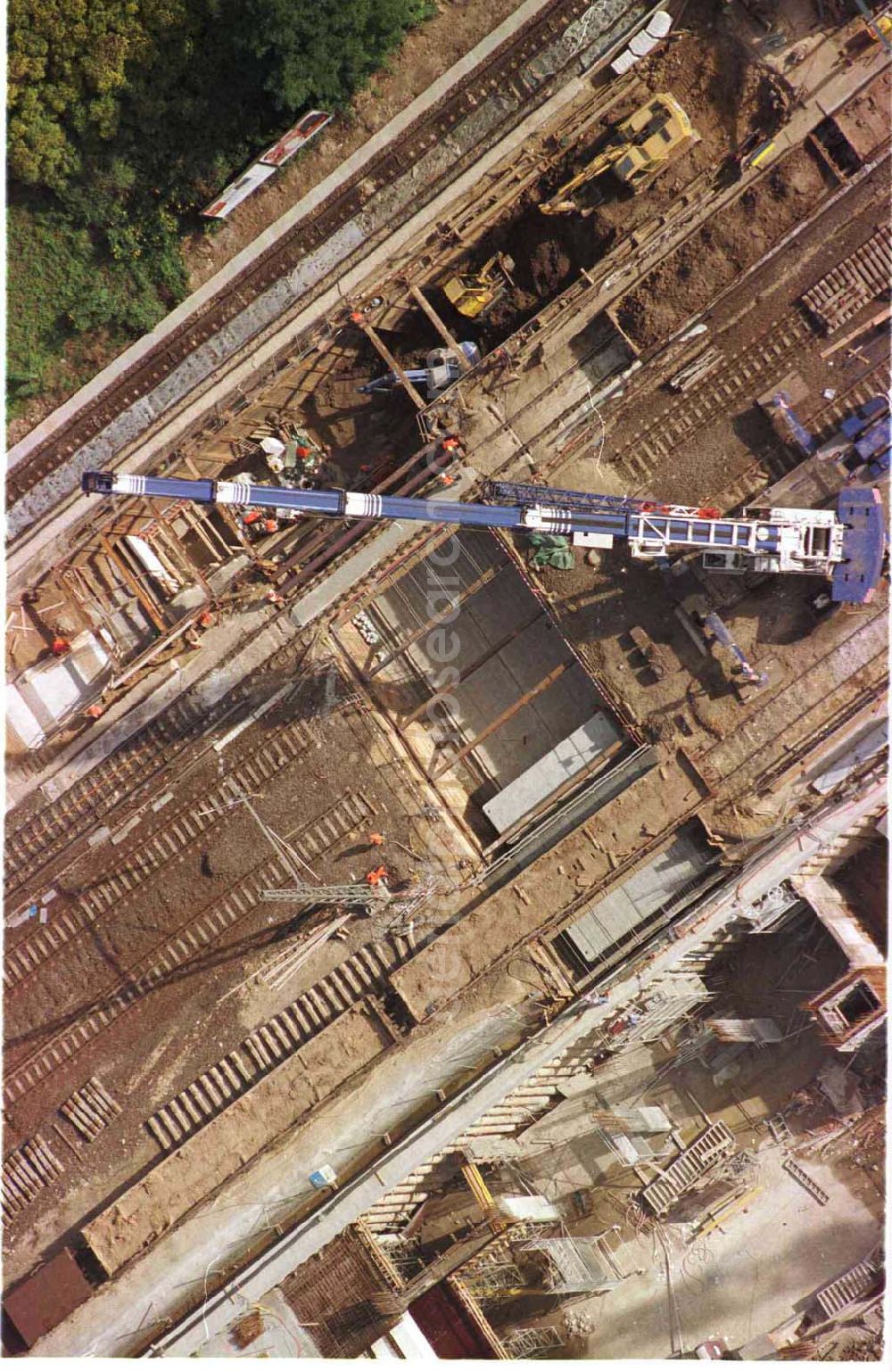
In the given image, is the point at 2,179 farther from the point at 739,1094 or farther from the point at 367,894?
the point at 739,1094

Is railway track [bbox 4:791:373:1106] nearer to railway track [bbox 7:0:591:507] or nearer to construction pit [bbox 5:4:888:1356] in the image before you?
construction pit [bbox 5:4:888:1356]

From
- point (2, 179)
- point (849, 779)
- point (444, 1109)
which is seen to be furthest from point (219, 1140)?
point (2, 179)

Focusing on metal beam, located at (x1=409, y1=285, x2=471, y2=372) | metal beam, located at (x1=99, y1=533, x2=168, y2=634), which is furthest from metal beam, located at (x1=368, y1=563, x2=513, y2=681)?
metal beam, located at (x1=99, y1=533, x2=168, y2=634)

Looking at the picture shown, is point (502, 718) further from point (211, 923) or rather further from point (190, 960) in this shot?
point (190, 960)

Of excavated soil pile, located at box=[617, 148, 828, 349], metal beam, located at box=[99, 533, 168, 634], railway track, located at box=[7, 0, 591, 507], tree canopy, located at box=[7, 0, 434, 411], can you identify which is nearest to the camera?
tree canopy, located at box=[7, 0, 434, 411]

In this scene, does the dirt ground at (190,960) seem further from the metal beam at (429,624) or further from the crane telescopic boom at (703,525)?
the crane telescopic boom at (703,525)

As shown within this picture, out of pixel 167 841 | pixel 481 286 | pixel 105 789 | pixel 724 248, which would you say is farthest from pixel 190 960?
pixel 724 248
